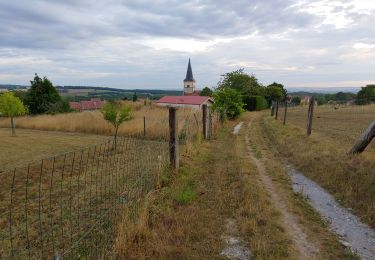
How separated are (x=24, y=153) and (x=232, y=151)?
29.6 ft

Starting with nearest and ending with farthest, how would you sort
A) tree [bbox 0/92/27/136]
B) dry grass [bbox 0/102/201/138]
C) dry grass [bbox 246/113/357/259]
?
dry grass [bbox 246/113/357/259] → dry grass [bbox 0/102/201/138] → tree [bbox 0/92/27/136]

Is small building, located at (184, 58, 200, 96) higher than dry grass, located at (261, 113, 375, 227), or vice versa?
small building, located at (184, 58, 200, 96)

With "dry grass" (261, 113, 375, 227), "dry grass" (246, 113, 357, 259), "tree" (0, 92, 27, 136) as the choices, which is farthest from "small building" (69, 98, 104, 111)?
"dry grass" (246, 113, 357, 259)

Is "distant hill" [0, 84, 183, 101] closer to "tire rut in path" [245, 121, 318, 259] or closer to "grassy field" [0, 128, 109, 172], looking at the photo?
"grassy field" [0, 128, 109, 172]

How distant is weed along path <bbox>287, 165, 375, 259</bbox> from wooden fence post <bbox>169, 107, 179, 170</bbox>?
2694 millimetres

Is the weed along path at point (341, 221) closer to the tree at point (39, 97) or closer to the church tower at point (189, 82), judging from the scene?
the tree at point (39, 97)

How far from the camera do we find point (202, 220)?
4.97 m

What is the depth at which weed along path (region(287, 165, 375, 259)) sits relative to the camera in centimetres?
420

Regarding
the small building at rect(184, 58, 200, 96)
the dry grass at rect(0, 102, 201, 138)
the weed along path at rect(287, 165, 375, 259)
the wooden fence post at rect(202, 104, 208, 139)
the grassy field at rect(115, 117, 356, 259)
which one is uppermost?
the small building at rect(184, 58, 200, 96)

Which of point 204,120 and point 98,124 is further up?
point 204,120

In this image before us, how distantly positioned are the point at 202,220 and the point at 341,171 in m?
4.01

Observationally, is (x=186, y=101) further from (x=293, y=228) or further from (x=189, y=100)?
(x=293, y=228)

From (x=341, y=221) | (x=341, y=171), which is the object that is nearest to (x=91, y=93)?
(x=341, y=171)

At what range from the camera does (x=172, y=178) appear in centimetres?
692
